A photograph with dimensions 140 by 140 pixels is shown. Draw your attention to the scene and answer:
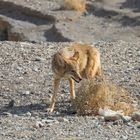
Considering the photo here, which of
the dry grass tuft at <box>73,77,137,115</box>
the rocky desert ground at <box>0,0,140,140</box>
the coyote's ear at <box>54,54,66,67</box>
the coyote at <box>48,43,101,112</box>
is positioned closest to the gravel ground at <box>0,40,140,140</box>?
the rocky desert ground at <box>0,0,140,140</box>

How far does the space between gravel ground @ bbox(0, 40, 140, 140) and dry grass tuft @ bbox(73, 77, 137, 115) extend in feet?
0.77

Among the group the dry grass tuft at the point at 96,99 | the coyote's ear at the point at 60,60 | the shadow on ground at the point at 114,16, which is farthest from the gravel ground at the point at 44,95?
the shadow on ground at the point at 114,16

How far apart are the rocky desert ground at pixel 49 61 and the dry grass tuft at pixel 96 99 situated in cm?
24

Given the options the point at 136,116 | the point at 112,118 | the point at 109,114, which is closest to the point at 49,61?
the point at 109,114

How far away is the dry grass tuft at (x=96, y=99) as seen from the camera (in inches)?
401

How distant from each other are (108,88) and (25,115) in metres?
1.49

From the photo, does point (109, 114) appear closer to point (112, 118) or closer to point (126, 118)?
point (112, 118)

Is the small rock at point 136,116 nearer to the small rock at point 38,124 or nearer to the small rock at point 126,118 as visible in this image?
the small rock at point 126,118

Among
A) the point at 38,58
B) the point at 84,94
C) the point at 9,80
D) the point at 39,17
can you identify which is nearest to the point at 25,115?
the point at 84,94

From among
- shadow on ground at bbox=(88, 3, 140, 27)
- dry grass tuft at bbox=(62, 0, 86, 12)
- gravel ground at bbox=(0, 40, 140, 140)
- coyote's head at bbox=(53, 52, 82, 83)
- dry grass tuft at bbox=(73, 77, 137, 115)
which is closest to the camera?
gravel ground at bbox=(0, 40, 140, 140)

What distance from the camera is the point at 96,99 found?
10234 mm

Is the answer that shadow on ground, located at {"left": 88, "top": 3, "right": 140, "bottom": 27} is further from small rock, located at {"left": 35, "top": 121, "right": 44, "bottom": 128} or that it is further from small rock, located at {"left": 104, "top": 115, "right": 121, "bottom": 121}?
small rock, located at {"left": 35, "top": 121, "right": 44, "bottom": 128}

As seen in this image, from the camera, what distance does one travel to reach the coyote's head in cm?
1041

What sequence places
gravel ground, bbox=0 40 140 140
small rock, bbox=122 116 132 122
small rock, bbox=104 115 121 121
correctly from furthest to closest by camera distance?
small rock, bbox=104 115 121 121 → small rock, bbox=122 116 132 122 → gravel ground, bbox=0 40 140 140
